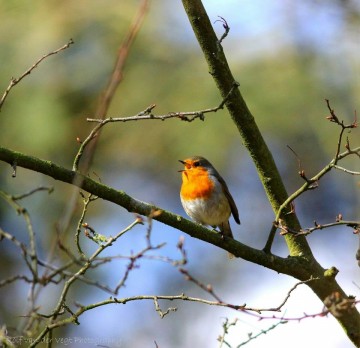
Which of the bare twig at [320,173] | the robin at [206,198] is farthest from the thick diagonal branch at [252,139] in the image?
the robin at [206,198]

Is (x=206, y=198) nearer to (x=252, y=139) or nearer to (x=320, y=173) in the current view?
(x=252, y=139)

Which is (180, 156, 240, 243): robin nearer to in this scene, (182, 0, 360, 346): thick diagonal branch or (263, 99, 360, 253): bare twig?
(182, 0, 360, 346): thick diagonal branch

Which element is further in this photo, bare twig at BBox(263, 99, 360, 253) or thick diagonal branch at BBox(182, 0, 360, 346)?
thick diagonal branch at BBox(182, 0, 360, 346)

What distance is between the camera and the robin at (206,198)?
4.94 metres

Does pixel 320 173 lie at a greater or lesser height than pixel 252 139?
lesser

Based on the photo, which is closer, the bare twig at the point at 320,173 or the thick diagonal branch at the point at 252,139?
the bare twig at the point at 320,173

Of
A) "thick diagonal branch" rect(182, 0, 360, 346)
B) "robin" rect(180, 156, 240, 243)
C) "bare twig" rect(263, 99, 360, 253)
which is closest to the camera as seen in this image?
"bare twig" rect(263, 99, 360, 253)

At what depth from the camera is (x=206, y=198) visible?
4.93 metres

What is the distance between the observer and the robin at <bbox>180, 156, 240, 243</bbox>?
16.2ft

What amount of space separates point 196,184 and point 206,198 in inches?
5.2

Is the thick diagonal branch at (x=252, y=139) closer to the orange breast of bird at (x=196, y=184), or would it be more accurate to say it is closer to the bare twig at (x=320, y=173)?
the bare twig at (x=320, y=173)

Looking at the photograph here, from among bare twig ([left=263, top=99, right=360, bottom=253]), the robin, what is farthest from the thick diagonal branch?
the robin

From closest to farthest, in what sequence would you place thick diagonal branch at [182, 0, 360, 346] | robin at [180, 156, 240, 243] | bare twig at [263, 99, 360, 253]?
1. bare twig at [263, 99, 360, 253]
2. thick diagonal branch at [182, 0, 360, 346]
3. robin at [180, 156, 240, 243]

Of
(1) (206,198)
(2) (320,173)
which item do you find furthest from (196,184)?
(2) (320,173)
